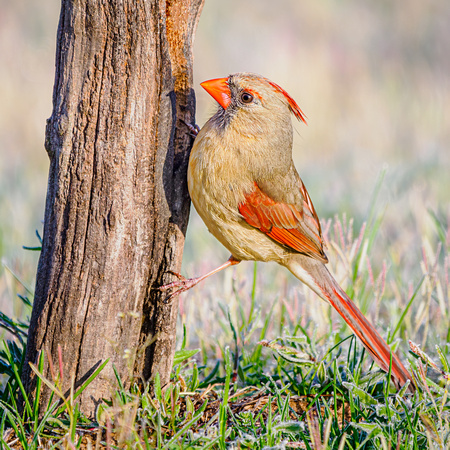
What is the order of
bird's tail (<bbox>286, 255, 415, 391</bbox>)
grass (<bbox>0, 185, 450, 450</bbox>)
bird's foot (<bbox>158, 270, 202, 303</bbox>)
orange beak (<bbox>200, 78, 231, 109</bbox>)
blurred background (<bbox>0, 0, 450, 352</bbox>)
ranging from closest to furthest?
grass (<bbox>0, 185, 450, 450</bbox>) → bird's foot (<bbox>158, 270, 202, 303</bbox>) → bird's tail (<bbox>286, 255, 415, 391</bbox>) → orange beak (<bbox>200, 78, 231, 109</bbox>) → blurred background (<bbox>0, 0, 450, 352</bbox>)

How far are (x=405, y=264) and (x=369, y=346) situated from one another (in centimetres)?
214

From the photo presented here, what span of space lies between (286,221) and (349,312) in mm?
590

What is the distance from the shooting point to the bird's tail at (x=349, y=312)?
2.93 meters

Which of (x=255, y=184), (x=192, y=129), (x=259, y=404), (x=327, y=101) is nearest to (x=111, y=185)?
(x=192, y=129)

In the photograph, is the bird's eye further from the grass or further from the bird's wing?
the grass

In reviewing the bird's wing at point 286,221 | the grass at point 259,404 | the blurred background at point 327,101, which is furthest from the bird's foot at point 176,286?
the blurred background at point 327,101

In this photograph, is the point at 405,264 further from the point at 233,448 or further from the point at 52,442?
the point at 52,442

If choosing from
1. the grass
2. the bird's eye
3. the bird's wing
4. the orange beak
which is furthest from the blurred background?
the grass

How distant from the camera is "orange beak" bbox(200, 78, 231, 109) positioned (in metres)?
3.12

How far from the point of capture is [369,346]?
9.94 ft

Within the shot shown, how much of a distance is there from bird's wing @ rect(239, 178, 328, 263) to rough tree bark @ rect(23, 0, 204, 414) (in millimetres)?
468

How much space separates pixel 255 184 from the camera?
3168 mm

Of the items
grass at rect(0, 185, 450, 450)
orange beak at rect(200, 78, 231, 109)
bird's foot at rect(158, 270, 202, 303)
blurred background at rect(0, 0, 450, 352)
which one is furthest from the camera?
blurred background at rect(0, 0, 450, 352)

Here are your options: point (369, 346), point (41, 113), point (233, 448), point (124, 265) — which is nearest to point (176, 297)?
point (124, 265)
